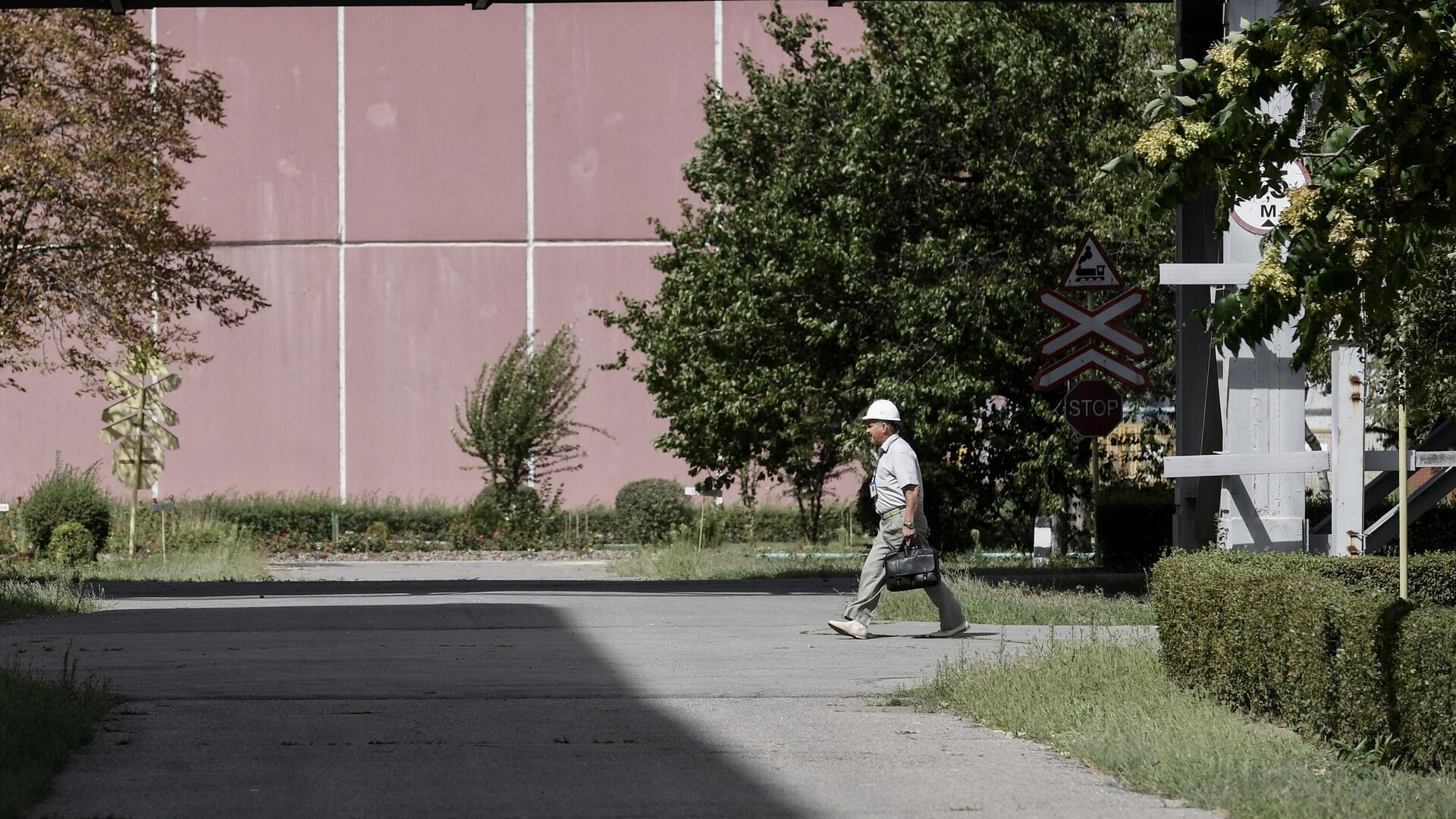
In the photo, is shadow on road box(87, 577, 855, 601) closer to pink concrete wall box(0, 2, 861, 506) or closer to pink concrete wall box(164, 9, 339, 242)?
pink concrete wall box(0, 2, 861, 506)

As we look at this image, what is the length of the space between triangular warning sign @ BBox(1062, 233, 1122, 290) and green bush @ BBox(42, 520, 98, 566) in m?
15.3

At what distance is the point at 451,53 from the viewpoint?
37844 millimetres

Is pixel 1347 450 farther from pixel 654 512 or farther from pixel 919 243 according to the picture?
pixel 654 512

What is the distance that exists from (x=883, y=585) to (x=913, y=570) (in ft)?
1.53

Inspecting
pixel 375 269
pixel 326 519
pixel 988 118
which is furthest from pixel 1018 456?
pixel 375 269

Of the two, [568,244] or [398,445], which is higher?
[568,244]

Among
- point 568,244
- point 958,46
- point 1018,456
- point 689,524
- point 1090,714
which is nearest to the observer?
point 1090,714

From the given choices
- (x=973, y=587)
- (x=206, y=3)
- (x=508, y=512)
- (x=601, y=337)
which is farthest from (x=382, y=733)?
(x=601, y=337)

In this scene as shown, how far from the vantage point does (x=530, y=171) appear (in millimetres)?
37844

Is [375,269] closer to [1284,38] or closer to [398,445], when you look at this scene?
[398,445]

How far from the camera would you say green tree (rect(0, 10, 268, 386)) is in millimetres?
22969

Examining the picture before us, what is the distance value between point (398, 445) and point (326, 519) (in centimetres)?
407

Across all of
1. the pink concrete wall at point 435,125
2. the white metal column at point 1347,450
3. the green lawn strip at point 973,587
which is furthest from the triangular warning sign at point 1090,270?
the pink concrete wall at point 435,125

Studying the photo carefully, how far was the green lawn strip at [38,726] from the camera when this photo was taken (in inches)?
269
